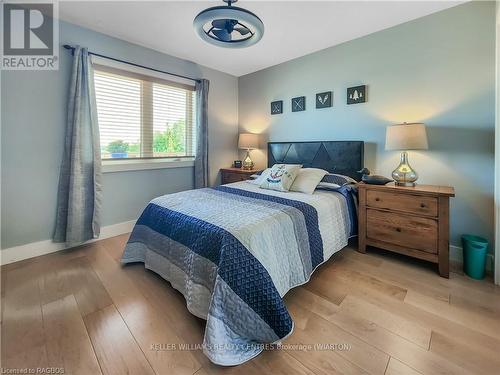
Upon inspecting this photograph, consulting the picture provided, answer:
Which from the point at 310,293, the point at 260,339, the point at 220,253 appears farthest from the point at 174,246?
the point at 310,293

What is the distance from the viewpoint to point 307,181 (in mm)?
2508

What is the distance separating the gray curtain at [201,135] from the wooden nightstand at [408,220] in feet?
7.48

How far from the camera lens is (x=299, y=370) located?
1.15 metres

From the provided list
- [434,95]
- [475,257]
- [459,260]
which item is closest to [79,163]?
[434,95]

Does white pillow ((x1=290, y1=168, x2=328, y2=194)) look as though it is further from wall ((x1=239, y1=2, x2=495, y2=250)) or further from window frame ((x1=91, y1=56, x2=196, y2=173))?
window frame ((x1=91, y1=56, x2=196, y2=173))

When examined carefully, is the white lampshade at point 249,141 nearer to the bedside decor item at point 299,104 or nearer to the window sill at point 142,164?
the bedside decor item at point 299,104

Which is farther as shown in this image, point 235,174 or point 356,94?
point 235,174

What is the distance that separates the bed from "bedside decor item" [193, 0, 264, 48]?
4.56 ft

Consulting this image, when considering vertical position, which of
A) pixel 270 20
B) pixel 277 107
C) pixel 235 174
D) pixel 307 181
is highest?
pixel 270 20

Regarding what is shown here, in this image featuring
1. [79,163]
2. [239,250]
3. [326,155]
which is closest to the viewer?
[239,250]

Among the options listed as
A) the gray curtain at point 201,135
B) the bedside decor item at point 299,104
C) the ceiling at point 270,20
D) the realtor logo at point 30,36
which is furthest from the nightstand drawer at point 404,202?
the realtor logo at point 30,36

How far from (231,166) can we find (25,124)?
275cm

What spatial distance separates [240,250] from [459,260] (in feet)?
7.58

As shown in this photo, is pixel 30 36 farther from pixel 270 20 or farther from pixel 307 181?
pixel 307 181
